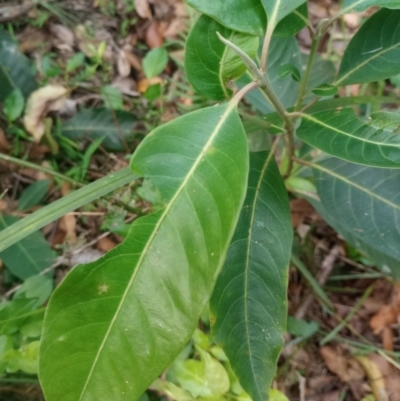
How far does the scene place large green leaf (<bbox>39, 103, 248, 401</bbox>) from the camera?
0.54m

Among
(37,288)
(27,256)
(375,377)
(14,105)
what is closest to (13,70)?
(14,105)

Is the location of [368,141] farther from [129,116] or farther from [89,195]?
[129,116]

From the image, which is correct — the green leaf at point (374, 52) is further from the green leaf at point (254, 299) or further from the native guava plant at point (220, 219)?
the green leaf at point (254, 299)

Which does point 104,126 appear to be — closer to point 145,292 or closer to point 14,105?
point 14,105

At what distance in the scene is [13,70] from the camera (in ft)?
4.28

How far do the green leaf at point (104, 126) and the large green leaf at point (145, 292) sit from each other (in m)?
0.79

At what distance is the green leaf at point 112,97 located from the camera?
1.38 m

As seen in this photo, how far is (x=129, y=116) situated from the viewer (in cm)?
134

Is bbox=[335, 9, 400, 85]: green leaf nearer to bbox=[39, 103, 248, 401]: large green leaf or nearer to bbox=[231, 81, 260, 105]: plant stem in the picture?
bbox=[231, 81, 260, 105]: plant stem

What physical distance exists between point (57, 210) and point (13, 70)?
2.49ft

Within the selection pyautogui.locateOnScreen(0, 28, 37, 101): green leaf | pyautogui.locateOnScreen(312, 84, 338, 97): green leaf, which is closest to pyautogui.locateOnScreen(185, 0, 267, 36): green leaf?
pyautogui.locateOnScreen(312, 84, 338, 97): green leaf

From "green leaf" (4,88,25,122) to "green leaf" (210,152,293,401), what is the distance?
32.1 inches

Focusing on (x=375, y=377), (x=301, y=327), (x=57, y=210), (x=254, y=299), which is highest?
(x=57, y=210)

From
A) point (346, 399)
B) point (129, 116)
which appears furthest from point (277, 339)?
point (129, 116)
